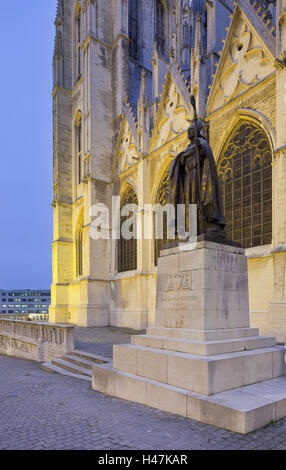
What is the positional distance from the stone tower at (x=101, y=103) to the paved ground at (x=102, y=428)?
429 inches

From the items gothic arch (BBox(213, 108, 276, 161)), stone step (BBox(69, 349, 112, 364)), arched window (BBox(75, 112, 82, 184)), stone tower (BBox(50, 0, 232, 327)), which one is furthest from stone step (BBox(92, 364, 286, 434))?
arched window (BBox(75, 112, 82, 184))

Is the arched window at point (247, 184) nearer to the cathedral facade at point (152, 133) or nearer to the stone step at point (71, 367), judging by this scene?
the cathedral facade at point (152, 133)

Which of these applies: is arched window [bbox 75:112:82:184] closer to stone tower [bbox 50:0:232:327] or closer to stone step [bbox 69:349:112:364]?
stone tower [bbox 50:0:232:327]

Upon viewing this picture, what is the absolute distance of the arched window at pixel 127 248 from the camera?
59.5ft

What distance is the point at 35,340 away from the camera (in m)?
11.1

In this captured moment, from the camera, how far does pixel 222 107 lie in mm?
12852

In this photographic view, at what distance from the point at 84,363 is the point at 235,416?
16.7 feet

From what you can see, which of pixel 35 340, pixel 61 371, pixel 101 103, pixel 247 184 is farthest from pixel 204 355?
pixel 101 103

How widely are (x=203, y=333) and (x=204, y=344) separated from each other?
221mm

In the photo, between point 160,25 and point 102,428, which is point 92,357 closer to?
point 102,428

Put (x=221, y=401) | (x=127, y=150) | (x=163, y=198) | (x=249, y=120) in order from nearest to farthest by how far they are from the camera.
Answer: (x=221, y=401) → (x=249, y=120) → (x=163, y=198) → (x=127, y=150)

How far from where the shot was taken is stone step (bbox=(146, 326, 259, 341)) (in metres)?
4.52

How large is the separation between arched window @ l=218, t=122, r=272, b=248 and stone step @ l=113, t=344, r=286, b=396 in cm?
673

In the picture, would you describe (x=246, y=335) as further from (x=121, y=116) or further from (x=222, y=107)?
(x=121, y=116)
